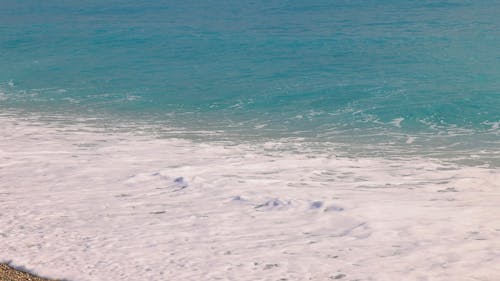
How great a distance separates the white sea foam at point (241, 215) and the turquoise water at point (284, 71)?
1.79 m

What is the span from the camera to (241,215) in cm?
799

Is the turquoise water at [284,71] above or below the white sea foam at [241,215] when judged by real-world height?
below

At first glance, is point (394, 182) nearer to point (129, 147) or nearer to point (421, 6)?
point (129, 147)

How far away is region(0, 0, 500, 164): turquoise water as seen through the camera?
13.5 m

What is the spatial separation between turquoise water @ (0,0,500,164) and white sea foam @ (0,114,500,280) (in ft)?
5.87

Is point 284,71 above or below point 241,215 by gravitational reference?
below

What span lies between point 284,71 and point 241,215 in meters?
12.6

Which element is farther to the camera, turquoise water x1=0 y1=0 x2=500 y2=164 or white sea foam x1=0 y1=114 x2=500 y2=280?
turquoise water x1=0 y1=0 x2=500 y2=164

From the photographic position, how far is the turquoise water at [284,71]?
13531mm

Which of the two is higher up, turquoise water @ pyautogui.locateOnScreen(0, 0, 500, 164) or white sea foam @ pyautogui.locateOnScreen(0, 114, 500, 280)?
white sea foam @ pyautogui.locateOnScreen(0, 114, 500, 280)

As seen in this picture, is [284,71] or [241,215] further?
[284,71]

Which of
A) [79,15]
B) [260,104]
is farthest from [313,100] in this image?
[79,15]

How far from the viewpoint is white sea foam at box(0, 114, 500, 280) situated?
6461 millimetres

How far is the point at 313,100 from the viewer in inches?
635
